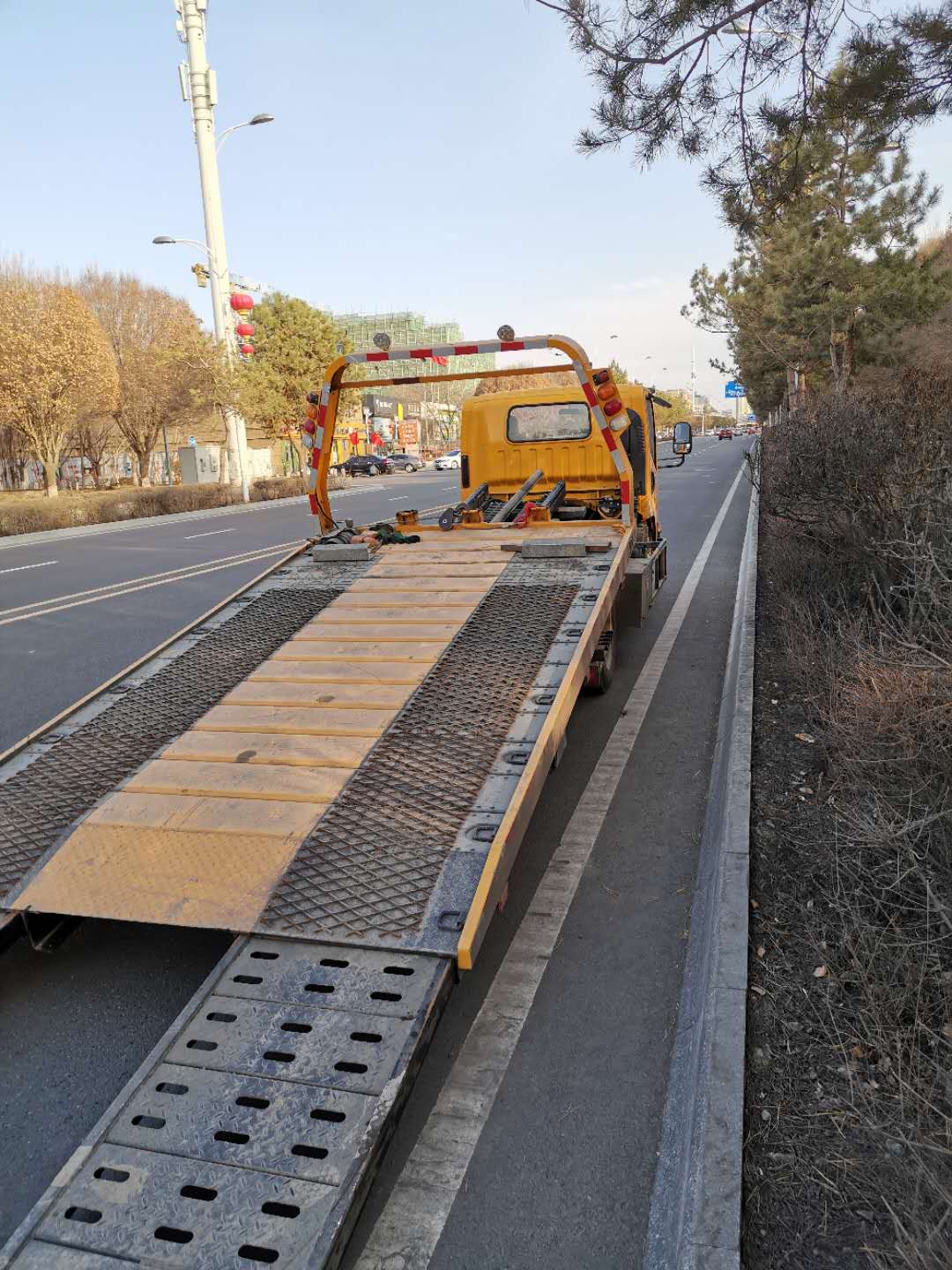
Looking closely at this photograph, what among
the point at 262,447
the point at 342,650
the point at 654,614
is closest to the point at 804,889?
the point at 342,650

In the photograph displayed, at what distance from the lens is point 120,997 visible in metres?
3.26

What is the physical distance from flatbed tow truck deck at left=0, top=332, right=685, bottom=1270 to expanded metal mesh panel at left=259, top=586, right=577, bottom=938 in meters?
0.01

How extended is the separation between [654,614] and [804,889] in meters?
5.81

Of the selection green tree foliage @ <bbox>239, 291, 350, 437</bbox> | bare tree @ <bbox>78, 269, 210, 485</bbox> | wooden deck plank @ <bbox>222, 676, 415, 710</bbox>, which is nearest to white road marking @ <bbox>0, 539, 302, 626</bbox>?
wooden deck plank @ <bbox>222, 676, 415, 710</bbox>

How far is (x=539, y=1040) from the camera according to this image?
300cm

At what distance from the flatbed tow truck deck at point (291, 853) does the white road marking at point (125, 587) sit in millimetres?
6385

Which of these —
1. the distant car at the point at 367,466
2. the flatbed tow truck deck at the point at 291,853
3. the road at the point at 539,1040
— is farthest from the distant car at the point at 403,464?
the road at the point at 539,1040

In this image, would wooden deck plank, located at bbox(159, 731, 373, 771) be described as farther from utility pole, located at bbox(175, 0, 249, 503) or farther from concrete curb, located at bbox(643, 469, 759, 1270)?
utility pole, located at bbox(175, 0, 249, 503)

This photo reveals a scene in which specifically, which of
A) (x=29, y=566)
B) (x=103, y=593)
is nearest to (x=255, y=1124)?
(x=103, y=593)

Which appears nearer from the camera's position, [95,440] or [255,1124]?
[255,1124]

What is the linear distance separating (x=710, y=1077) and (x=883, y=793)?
1721 mm

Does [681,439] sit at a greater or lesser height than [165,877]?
greater

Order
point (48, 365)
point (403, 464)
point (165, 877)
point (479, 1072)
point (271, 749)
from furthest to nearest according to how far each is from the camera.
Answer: point (403, 464) < point (48, 365) < point (271, 749) < point (165, 877) < point (479, 1072)

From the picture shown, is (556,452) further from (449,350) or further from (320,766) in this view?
(320,766)
